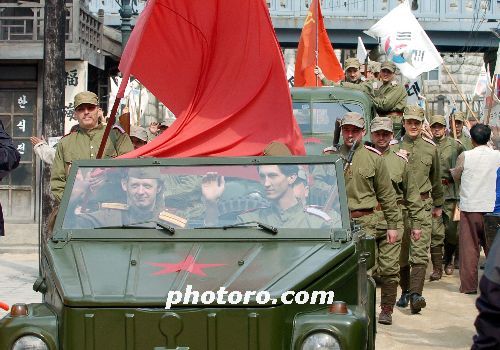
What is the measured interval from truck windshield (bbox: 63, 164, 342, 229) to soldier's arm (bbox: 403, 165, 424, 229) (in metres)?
4.35

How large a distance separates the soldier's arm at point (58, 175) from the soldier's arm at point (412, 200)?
10.6ft

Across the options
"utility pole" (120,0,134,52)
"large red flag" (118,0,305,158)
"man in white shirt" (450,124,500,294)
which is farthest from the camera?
"utility pole" (120,0,134,52)

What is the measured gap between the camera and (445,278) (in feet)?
47.5

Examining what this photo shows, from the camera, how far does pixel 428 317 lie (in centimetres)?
1131

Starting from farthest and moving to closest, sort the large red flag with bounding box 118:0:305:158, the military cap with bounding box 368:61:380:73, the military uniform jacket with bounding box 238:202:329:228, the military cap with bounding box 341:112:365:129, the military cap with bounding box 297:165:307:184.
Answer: the military cap with bounding box 368:61:380:73
the military cap with bounding box 341:112:365:129
the large red flag with bounding box 118:0:305:158
the military cap with bounding box 297:165:307:184
the military uniform jacket with bounding box 238:202:329:228

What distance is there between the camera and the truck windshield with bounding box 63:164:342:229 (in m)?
6.55

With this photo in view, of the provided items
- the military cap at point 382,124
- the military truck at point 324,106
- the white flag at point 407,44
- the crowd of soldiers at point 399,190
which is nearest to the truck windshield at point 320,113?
the military truck at point 324,106

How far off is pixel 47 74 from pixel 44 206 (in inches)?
65.3

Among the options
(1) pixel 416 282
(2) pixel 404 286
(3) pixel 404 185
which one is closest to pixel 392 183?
(3) pixel 404 185

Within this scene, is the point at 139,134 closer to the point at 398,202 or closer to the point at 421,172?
the point at 398,202

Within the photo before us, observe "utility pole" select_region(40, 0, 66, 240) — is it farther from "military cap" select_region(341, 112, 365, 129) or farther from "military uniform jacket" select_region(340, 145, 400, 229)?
"military cap" select_region(341, 112, 365, 129)

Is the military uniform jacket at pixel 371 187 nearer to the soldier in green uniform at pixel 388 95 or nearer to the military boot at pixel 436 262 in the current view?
the military boot at pixel 436 262

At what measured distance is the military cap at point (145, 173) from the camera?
6848 mm

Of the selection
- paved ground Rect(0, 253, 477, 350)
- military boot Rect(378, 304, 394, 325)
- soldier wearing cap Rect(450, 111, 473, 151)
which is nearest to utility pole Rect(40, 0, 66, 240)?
paved ground Rect(0, 253, 477, 350)
